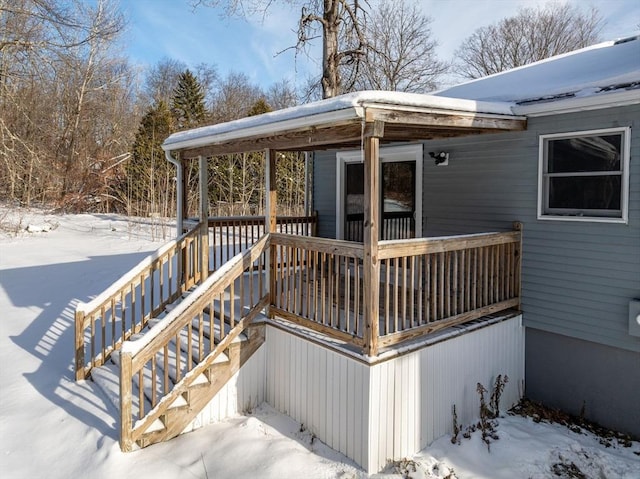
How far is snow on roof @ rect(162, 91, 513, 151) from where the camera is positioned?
374 centimetres

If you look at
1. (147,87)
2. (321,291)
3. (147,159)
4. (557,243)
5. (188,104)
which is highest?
(147,87)

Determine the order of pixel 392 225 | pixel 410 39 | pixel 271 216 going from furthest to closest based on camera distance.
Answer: pixel 410 39
pixel 392 225
pixel 271 216

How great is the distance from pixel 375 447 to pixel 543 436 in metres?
1.96

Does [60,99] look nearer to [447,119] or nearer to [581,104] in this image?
[447,119]

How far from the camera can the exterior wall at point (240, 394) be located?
489 centimetres

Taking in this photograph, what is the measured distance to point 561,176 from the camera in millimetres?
5297

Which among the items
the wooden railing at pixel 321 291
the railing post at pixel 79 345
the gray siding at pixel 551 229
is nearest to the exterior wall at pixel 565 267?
the gray siding at pixel 551 229

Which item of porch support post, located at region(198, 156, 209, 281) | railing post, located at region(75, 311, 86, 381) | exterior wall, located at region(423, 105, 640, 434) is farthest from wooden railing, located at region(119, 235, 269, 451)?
exterior wall, located at region(423, 105, 640, 434)

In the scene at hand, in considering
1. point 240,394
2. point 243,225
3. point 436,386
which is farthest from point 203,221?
point 436,386

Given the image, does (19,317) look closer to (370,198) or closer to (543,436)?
(370,198)

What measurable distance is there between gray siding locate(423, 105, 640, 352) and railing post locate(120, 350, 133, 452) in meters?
4.41

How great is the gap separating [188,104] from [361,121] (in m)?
23.3

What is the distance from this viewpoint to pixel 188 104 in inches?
989

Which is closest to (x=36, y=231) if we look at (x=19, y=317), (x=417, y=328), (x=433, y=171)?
(x=19, y=317)
